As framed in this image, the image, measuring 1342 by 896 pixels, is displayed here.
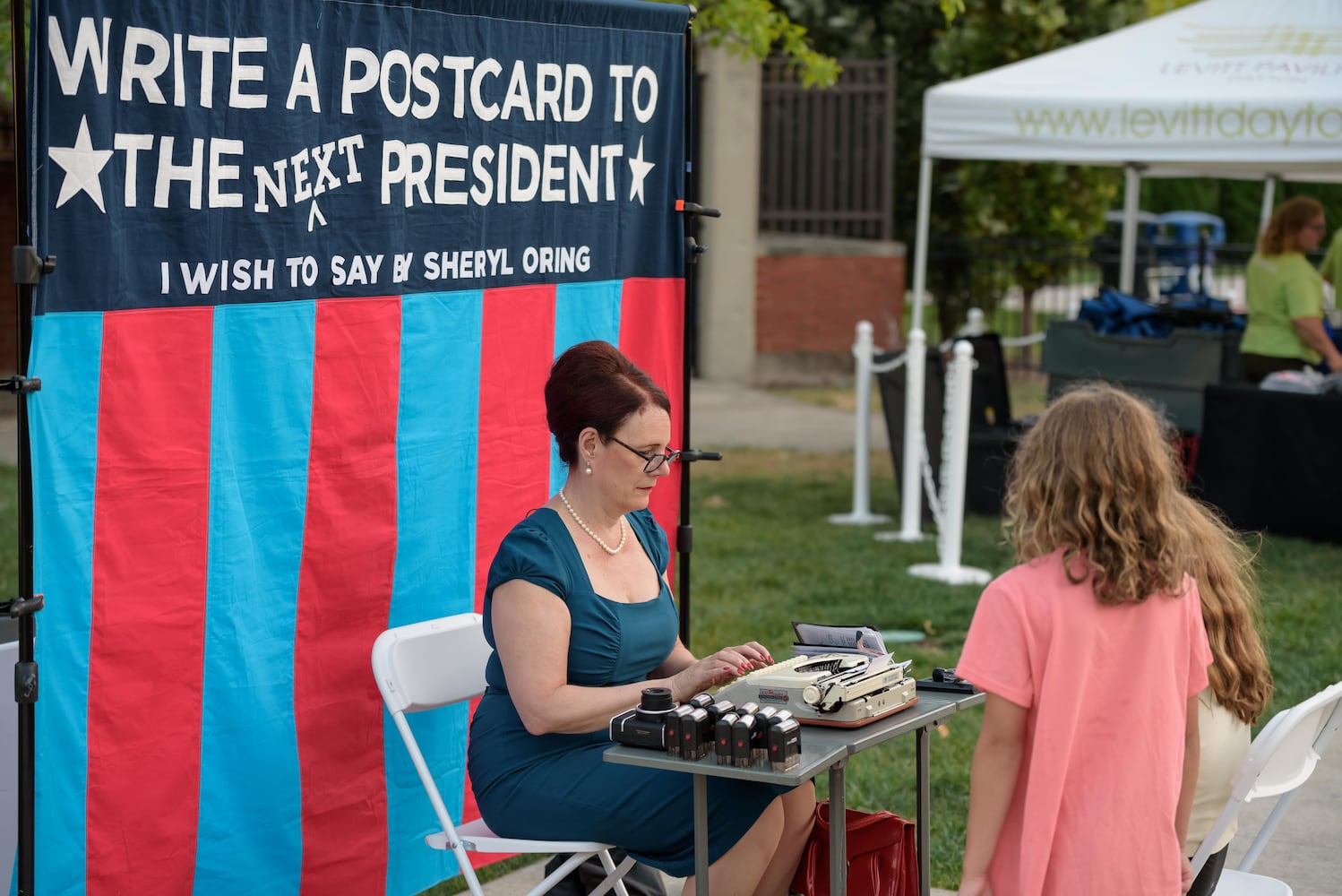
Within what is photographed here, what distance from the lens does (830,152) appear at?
585 inches

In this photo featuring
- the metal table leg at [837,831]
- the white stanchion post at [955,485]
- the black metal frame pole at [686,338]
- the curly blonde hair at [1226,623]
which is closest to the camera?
the curly blonde hair at [1226,623]

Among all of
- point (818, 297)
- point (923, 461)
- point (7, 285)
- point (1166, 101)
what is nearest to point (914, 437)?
point (923, 461)

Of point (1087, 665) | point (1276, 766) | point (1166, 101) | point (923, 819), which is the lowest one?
point (923, 819)

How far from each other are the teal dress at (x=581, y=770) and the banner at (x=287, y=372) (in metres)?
0.47

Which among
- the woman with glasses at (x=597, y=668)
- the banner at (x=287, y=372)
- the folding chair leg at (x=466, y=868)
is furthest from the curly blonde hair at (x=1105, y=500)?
the banner at (x=287, y=372)

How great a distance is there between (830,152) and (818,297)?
4.31 feet

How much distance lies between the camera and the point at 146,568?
3.13m

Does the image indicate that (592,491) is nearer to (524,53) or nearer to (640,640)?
(640,640)

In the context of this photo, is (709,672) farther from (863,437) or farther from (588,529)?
(863,437)

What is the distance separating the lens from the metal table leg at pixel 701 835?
281 cm

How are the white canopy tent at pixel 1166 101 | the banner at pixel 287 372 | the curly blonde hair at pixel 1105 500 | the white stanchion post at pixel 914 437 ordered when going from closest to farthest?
the curly blonde hair at pixel 1105 500 → the banner at pixel 287 372 → the white canopy tent at pixel 1166 101 → the white stanchion post at pixel 914 437

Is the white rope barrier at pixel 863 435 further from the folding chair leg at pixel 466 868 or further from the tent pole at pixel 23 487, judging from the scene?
the tent pole at pixel 23 487

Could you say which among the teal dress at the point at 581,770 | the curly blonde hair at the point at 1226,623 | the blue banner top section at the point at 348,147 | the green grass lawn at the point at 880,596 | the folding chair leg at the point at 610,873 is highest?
the blue banner top section at the point at 348,147

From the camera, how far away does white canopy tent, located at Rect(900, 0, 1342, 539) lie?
7.61 metres
